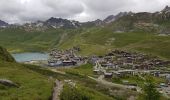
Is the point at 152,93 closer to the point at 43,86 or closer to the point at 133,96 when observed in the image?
the point at 133,96

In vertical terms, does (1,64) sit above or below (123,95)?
above

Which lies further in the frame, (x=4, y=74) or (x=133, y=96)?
(x=133, y=96)

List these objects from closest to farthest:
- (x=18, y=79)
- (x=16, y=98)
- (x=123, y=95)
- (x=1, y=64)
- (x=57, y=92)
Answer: (x=16, y=98) → (x=57, y=92) → (x=18, y=79) → (x=123, y=95) → (x=1, y=64)

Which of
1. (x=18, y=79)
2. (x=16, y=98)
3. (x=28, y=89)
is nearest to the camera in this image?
(x=16, y=98)

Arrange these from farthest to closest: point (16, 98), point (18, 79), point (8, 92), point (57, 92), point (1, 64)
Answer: point (1, 64)
point (18, 79)
point (57, 92)
point (8, 92)
point (16, 98)

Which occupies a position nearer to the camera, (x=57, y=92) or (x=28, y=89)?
(x=28, y=89)

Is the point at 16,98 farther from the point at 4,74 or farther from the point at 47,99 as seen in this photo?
the point at 4,74

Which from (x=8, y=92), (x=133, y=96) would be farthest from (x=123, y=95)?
(x=8, y=92)

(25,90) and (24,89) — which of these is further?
(24,89)

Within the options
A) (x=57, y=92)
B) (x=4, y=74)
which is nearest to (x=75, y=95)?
(x=57, y=92)
